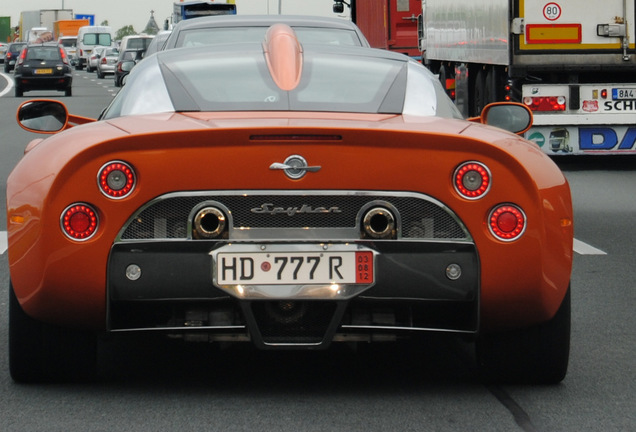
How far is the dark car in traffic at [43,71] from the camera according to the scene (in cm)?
4394

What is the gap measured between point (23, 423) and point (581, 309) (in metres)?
3.34

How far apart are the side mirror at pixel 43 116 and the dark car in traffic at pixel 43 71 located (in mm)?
38257

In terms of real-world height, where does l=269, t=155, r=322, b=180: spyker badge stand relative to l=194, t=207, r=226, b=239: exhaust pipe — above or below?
above

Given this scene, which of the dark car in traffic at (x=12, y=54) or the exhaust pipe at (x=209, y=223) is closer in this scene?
the exhaust pipe at (x=209, y=223)

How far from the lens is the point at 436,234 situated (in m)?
4.77

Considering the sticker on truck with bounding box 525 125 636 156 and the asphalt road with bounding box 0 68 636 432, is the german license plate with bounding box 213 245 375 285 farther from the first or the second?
the sticker on truck with bounding box 525 125 636 156

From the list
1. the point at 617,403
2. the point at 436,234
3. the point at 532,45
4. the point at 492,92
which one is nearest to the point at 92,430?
the point at 436,234

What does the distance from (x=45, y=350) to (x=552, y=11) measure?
1179cm

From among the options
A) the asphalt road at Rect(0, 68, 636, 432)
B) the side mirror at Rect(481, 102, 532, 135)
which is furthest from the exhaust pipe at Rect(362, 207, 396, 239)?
the side mirror at Rect(481, 102, 532, 135)

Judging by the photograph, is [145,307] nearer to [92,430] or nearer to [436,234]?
[92,430]

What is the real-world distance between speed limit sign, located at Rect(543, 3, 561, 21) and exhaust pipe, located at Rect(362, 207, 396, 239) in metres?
11.7

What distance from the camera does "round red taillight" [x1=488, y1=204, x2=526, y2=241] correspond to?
4770mm

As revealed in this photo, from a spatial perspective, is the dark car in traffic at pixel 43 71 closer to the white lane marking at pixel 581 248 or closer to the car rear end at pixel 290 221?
the white lane marking at pixel 581 248

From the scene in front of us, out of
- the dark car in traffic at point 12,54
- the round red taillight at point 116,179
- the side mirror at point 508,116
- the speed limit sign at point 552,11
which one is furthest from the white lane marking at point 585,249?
the dark car in traffic at point 12,54
